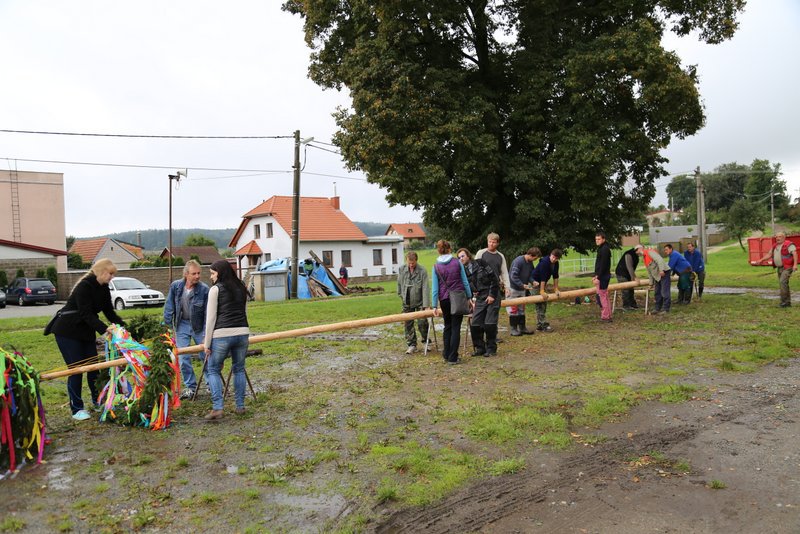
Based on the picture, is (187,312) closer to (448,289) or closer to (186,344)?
(186,344)

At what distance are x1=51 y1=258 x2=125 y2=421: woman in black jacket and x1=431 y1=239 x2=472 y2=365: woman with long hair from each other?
483 centimetres

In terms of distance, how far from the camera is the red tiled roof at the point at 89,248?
61875 millimetres

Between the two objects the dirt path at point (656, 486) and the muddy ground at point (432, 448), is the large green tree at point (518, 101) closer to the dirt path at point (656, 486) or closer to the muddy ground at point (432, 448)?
the muddy ground at point (432, 448)

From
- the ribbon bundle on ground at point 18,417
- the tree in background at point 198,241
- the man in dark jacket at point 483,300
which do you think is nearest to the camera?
the ribbon bundle on ground at point 18,417

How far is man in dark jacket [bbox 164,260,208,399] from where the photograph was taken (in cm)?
798

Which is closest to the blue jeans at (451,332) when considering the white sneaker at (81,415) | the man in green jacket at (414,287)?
the man in green jacket at (414,287)

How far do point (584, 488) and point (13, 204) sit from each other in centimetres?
5362

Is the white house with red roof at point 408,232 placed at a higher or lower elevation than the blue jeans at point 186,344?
higher

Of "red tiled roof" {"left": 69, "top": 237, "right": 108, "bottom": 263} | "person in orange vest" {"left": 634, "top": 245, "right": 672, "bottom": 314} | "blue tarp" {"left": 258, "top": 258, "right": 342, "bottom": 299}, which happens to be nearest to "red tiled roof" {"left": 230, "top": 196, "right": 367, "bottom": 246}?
"blue tarp" {"left": 258, "top": 258, "right": 342, "bottom": 299}

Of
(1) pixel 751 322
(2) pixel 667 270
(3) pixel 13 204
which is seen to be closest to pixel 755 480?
(1) pixel 751 322

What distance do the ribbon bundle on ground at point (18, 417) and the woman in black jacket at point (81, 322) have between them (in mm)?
1037

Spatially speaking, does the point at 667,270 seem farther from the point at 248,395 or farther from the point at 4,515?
the point at 4,515

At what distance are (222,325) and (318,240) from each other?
39301mm

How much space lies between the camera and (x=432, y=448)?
5.62 meters
